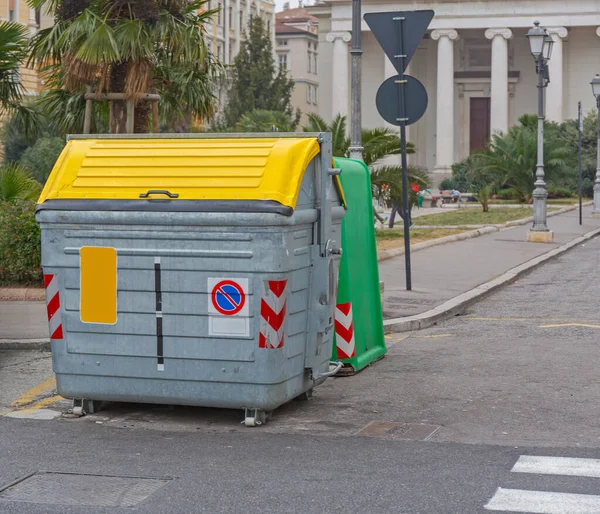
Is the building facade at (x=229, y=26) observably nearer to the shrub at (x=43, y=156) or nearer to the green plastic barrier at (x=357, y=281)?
the shrub at (x=43, y=156)

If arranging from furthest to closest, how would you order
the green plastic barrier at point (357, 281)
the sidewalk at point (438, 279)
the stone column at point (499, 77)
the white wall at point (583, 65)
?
the white wall at point (583, 65) → the stone column at point (499, 77) → the sidewalk at point (438, 279) → the green plastic barrier at point (357, 281)

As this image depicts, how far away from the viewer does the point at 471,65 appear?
78.0 metres

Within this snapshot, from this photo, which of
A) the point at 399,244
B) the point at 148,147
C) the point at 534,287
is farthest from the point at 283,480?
the point at 399,244

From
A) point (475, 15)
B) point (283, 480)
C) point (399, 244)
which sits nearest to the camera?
point (283, 480)

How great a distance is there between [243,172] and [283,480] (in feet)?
6.95

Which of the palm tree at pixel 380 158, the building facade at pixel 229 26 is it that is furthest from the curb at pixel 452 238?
the building facade at pixel 229 26

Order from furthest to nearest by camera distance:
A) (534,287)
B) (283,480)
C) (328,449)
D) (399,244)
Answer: (399,244)
(534,287)
(328,449)
(283,480)

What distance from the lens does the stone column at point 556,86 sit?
2753 inches

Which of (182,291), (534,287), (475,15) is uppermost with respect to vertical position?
(475,15)

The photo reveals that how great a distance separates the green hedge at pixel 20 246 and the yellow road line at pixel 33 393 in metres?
5.48

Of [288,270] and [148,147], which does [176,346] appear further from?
[148,147]

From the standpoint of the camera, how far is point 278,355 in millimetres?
7227

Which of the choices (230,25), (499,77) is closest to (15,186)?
(499,77)

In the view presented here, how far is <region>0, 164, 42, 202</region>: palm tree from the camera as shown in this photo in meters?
16.3
